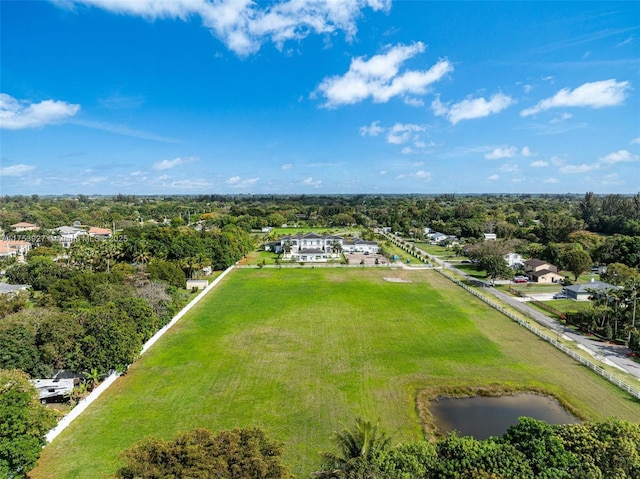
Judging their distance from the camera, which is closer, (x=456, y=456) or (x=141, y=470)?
(x=141, y=470)

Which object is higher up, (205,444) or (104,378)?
(205,444)

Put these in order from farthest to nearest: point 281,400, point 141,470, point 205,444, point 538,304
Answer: point 538,304 → point 281,400 → point 205,444 → point 141,470

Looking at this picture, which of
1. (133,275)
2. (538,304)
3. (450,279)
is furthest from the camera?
(450,279)

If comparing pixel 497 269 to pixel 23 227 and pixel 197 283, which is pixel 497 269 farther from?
pixel 23 227

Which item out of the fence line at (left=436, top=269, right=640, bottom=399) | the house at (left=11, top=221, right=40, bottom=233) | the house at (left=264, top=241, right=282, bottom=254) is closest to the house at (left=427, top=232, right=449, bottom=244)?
the house at (left=264, top=241, right=282, bottom=254)

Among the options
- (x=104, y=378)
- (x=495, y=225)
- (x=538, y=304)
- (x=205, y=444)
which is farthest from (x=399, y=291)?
(x=495, y=225)

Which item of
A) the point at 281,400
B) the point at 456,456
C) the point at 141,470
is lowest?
the point at 281,400

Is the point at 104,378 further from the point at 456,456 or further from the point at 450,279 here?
the point at 450,279

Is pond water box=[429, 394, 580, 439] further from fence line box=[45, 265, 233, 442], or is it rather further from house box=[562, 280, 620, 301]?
house box=[562, 280, 620, 301]
